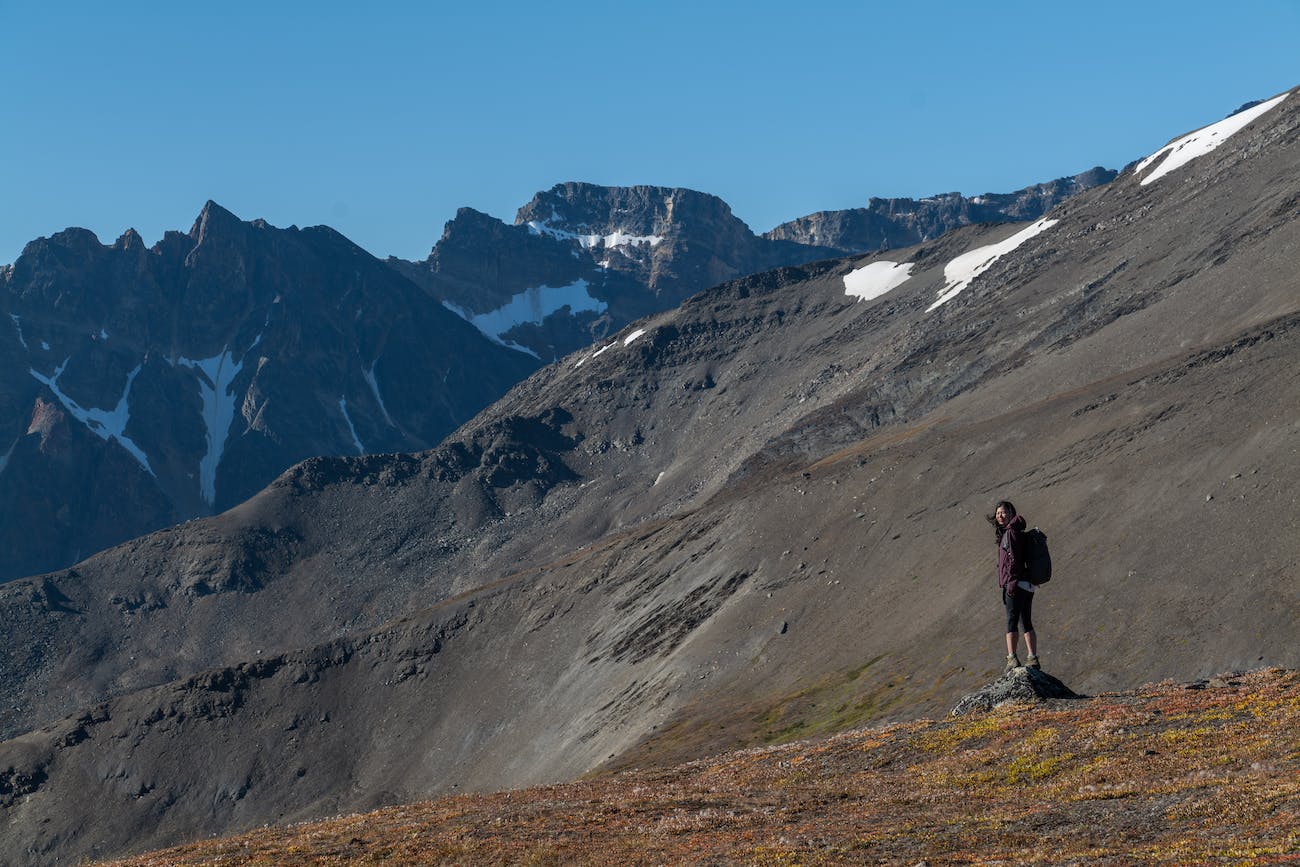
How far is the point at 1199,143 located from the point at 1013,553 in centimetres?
17370

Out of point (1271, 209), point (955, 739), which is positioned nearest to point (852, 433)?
point (1271, 209)

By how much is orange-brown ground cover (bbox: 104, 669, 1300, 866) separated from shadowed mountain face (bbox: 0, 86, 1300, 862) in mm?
32043

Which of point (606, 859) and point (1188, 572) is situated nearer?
point (606, 859)

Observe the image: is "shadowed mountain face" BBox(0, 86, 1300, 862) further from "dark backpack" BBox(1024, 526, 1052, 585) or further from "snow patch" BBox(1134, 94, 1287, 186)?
"dark backpack" BBox(1024, 526, 1052, 585)

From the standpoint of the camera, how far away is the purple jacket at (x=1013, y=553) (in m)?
30.5

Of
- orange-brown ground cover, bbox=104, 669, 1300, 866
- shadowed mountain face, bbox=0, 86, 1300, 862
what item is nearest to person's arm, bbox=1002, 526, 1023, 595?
orange-brown ground cover, bbox=104, 669, 1300, 866

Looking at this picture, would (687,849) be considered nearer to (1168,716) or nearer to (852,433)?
(1168,716)

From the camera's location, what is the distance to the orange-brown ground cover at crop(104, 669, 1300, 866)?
68.1 feet

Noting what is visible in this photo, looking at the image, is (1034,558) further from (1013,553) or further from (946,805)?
(946,805)

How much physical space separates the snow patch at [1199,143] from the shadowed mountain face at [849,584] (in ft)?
4.83

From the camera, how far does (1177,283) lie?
13588 centimetres

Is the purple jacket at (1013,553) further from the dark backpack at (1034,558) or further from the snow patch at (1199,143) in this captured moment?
the snow patch at (1199,143)

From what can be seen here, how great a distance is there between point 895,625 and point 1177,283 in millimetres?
70041

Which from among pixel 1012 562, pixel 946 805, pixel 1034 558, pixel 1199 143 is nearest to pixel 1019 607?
pixel 1012 562
